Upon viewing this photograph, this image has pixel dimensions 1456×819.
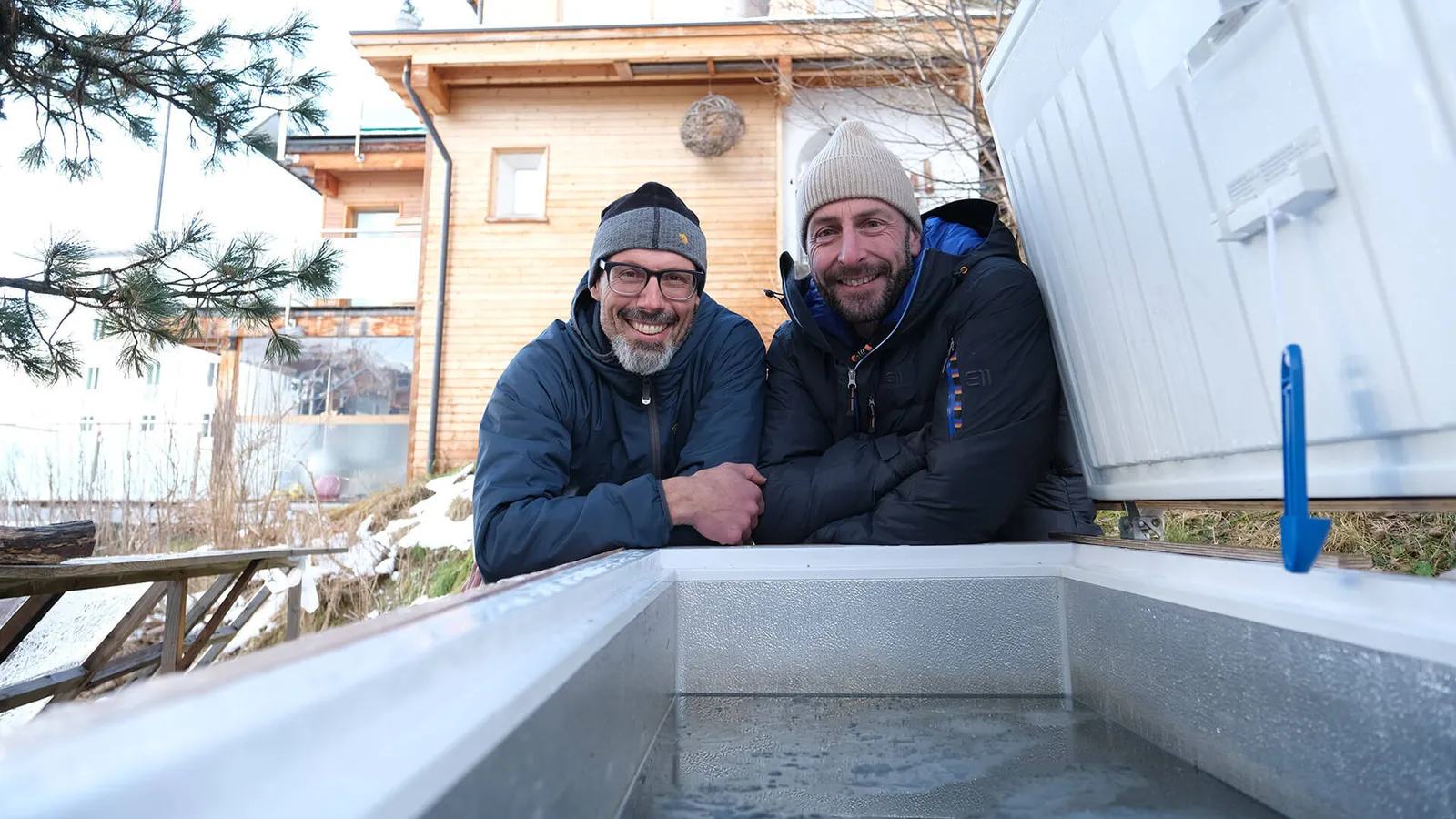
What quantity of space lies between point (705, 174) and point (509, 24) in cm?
269

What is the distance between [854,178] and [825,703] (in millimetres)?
1314

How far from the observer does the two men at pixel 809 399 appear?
177 centimetres

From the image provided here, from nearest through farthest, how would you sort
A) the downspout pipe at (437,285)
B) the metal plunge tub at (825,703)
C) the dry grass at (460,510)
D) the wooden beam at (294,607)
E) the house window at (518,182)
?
1. the metal plunge tub at (825,703)
2. the wooden beam at (294,607)
3. the dry grass at (460,510)
4. the downspout pipe at (437,285)
5. the house window at (518,182)

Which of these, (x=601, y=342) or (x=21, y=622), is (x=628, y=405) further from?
(x=21, y=622)

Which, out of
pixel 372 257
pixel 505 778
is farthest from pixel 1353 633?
pixel 372 257

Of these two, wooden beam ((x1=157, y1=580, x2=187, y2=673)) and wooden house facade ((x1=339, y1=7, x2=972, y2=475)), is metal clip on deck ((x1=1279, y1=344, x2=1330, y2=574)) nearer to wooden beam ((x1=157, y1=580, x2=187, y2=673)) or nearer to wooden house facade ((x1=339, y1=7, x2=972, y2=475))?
wooden beam ((x1=157, y1=580, x2=187, y2=673))

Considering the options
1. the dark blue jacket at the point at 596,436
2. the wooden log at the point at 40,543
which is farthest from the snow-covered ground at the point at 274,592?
the dark blue jacket at the point at 596,436

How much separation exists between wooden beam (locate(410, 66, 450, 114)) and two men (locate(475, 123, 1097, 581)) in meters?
7.22

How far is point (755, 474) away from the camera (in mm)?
Result: 1980

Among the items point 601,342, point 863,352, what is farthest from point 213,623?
point 863,352

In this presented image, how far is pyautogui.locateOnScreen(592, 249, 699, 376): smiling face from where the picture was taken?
219 centimetres

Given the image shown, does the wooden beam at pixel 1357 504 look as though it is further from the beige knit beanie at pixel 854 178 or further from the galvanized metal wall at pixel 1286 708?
the beige knit beanie at pixel 854 178

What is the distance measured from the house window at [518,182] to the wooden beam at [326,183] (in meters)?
5.28

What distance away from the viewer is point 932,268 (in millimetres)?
1912
